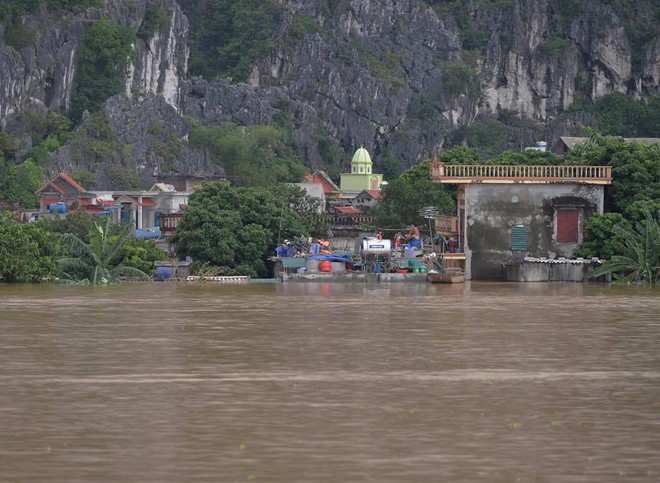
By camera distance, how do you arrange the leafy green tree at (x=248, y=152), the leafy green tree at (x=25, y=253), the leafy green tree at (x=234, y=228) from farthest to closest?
the leafy green tree at (x=248, y=152)
the leafy green tree at (x=234, y=228)
the leafy green tree at (x=25, y=253)

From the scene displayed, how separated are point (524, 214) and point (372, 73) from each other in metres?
100

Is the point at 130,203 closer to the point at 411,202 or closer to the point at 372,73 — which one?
the point at 411,202

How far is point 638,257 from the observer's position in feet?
178

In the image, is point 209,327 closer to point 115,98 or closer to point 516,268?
point 516,268

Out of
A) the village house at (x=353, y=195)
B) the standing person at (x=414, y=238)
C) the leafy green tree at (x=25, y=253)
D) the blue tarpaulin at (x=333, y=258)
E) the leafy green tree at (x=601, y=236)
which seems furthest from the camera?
the village house at (x=353, y=195)

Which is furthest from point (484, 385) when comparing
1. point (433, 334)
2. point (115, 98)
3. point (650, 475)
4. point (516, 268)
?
point (115, 98)

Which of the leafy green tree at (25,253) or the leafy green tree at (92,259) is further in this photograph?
the leafy green tree at (92,259)

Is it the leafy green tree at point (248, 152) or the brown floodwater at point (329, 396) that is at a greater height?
the leafy green tree at point (248, 152)

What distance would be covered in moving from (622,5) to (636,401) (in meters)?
151

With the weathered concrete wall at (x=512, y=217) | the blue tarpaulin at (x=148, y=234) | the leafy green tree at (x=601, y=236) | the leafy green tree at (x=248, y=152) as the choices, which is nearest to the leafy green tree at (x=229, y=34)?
the leafy green tree at (x=248, y=152)

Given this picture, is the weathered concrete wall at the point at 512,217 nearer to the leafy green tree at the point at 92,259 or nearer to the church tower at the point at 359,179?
the leafy green tree at the point at 92,259

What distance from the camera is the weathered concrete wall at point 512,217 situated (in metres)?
58.3

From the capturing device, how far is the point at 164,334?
32.4 m

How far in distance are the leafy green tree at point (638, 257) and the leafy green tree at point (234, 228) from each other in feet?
41.3
